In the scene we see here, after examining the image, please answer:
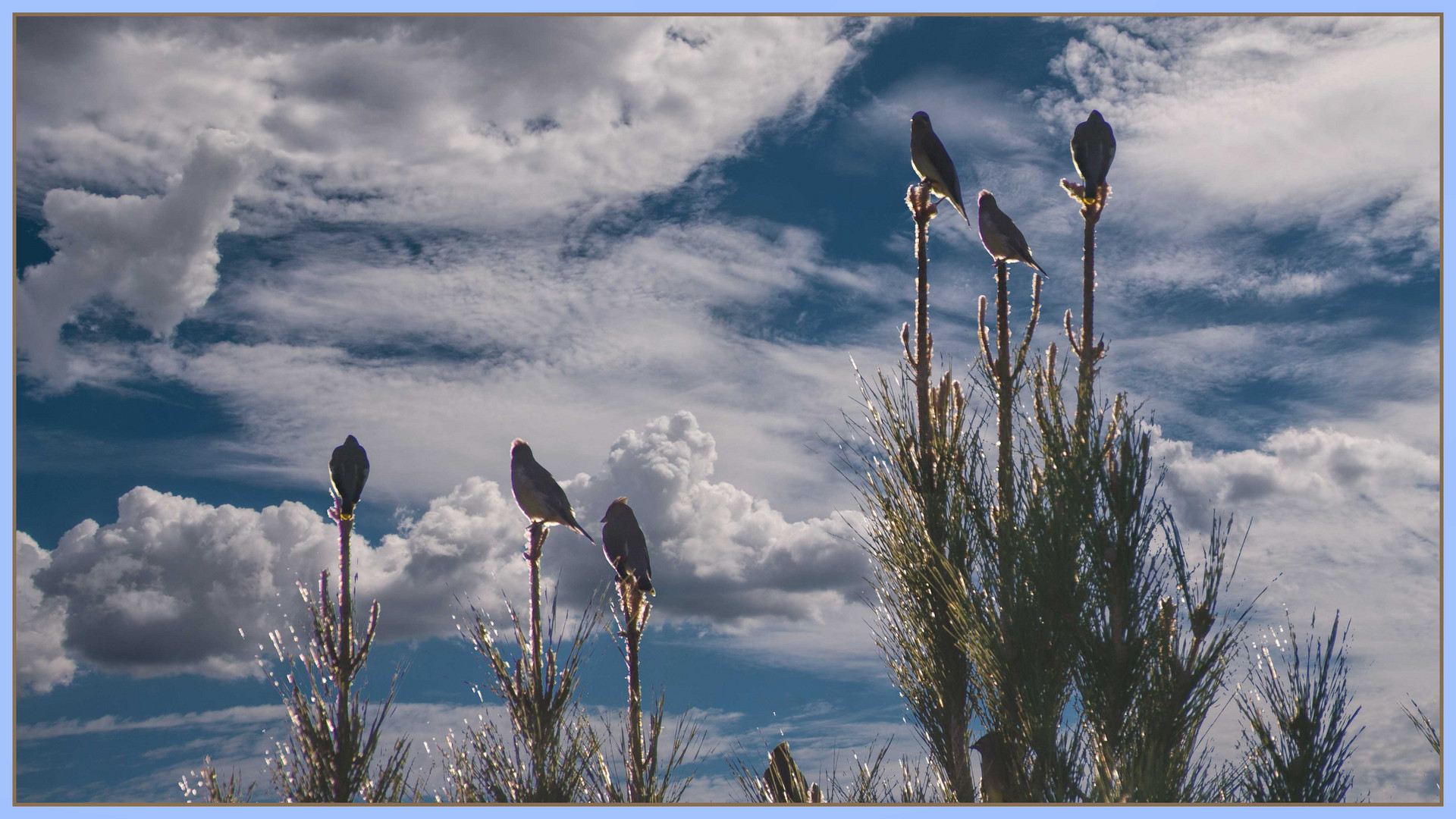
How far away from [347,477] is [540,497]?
0.72 m

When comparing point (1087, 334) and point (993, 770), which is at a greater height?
point (1087, 334)

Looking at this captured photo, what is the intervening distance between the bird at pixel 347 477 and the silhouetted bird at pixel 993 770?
8.36 ft

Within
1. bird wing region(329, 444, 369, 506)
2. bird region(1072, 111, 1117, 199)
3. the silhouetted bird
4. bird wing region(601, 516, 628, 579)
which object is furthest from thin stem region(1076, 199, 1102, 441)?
bird wing region(329, 444, 369, 506)

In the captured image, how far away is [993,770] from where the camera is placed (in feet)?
13.0

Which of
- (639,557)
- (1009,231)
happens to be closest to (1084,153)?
(1009,231)

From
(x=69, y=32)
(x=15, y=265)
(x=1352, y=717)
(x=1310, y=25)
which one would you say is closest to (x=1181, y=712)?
(x=1352, y=717)

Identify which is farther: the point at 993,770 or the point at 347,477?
the point at 993,770

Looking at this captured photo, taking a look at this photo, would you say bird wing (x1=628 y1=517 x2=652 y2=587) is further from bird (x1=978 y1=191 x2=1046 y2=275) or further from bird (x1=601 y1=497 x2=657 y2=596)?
bird (x1=978 y1=191 x2=1046 y2=275)

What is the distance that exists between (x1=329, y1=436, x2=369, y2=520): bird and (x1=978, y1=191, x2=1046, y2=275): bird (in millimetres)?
2681

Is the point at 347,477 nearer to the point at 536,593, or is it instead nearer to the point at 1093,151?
the point at 536,593

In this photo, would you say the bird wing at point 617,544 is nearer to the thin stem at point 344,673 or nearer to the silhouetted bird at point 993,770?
the thin stem at point 344,673

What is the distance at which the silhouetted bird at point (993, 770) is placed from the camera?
3.95 m

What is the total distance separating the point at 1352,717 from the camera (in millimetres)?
3961

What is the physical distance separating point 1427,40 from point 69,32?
18.5 ft
